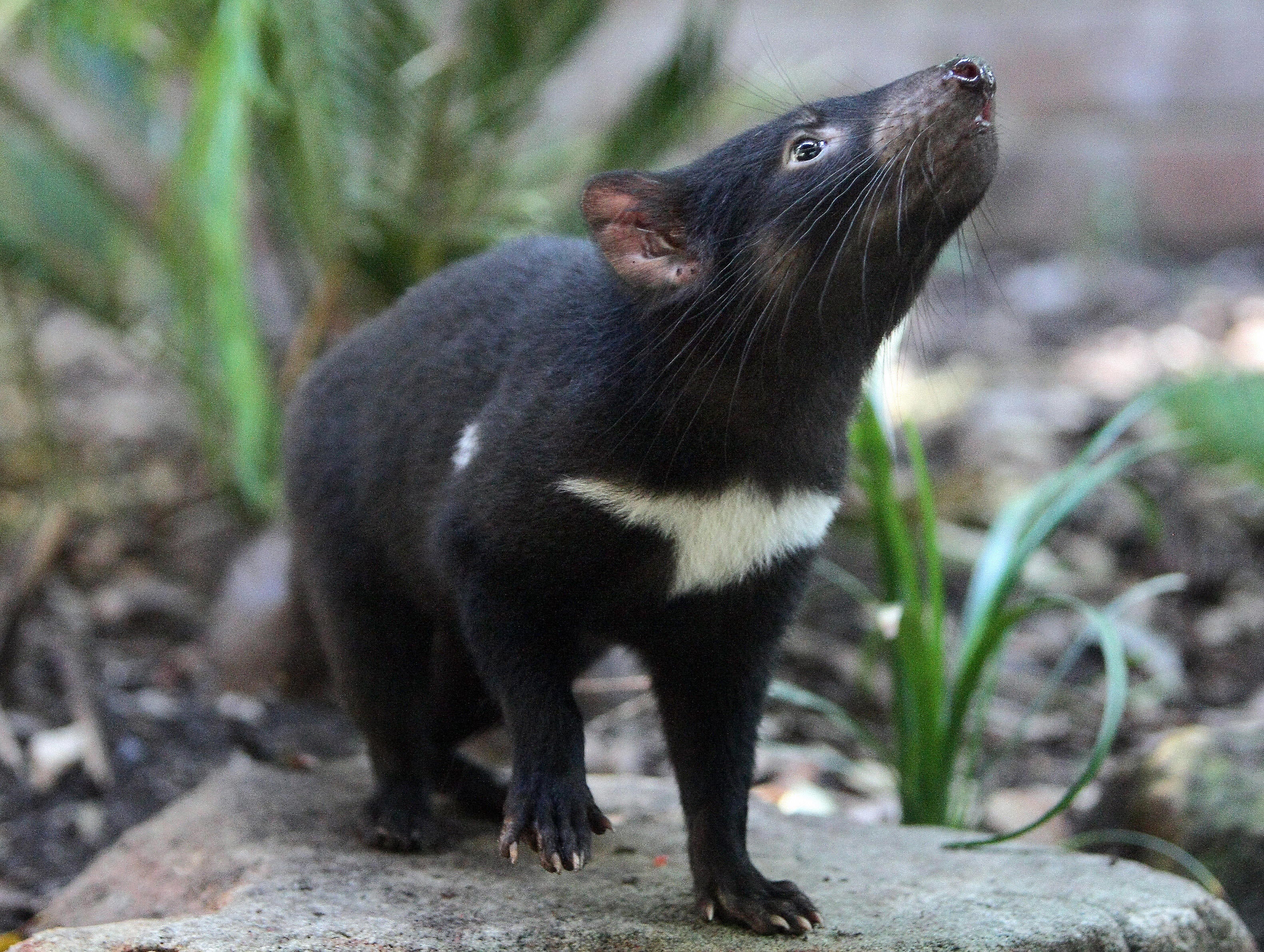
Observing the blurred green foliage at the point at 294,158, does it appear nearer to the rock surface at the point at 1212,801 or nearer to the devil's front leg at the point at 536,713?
the devil's front leg at the point at 536,713

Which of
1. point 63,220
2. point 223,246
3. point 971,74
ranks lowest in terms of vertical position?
point 971,74

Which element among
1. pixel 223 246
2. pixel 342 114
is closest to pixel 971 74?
pixel 223 246

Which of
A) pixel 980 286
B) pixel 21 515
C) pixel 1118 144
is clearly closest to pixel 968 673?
pixel 21 515

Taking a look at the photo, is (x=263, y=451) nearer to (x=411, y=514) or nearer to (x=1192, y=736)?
(x=411, y=514)

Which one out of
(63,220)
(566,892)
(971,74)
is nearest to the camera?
(971,74)

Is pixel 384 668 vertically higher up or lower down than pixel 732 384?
lower down

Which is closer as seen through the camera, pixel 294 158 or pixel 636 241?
pixel 636 241

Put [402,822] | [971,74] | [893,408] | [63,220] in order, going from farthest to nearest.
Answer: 1. [63,220]
2. [893,408]
3. [402,822]
4. [971,74]

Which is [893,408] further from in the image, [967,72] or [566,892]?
[566,892]
